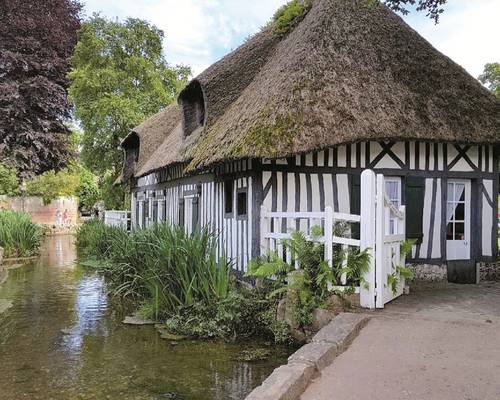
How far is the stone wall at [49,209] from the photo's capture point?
2672cm

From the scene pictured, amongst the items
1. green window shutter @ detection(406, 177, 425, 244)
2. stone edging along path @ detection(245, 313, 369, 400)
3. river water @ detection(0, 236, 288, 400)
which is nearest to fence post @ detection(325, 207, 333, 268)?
stone edging along path @ detection(245, 313, 369, 400)

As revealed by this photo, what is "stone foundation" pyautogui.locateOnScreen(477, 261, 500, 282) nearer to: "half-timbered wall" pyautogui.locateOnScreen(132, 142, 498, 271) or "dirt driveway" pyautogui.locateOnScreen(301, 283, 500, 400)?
"half-timbered wall" pyautogui.locateOnScreen(132, 142, 498, 271)

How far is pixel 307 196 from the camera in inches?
326

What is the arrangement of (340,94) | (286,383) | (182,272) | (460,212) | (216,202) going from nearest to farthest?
1. (286,383)
2. (182,272)
3. (340,94)
4. (460,212)
5. (216,202)

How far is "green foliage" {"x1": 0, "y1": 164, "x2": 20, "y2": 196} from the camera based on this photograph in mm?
23562

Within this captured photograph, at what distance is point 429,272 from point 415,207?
1210 millimetres

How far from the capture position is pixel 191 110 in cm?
1160

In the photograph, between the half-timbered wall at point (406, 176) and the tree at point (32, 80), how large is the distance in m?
19.8

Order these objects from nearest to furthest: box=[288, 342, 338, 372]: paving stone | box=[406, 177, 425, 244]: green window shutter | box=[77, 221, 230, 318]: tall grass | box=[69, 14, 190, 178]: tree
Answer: box=[288, 342, 338, 372]: paving stone, box=[77, 221, 230, 318]: tall grass, box=[406, 177, 425, 244]: green window shutter, box=[69, 14, 190, 178]: tree

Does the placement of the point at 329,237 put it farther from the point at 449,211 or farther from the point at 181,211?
the point at 181,211

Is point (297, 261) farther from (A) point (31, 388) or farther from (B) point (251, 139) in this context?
(A) point (31, 388)

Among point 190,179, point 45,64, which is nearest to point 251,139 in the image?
point 190,179

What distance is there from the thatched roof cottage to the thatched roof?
0.9 inches

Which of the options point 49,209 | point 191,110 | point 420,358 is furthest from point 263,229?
point 49,209
